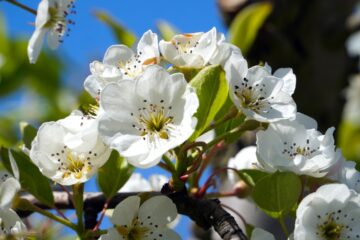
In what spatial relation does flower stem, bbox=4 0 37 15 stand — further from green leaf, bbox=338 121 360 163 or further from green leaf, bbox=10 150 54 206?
green leaf, bbox=338 121 360 163

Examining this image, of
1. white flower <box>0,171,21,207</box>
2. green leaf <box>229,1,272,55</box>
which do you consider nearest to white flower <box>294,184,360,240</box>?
white flower <box>0,171,21,207</box>

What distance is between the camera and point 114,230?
1.18 metres

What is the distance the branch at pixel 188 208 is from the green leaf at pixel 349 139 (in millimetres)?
1697

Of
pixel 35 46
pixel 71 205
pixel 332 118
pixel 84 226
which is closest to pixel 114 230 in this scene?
pixel 84 226

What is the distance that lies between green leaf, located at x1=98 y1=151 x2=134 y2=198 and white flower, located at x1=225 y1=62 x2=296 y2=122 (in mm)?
231

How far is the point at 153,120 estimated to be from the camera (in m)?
1.22

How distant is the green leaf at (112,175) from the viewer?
4.28ft

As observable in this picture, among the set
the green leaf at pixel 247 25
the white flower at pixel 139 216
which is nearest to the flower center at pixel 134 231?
the white flower at pixel 139 216

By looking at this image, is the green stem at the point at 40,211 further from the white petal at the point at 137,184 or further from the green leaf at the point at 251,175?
the white petal at the point at 137,184

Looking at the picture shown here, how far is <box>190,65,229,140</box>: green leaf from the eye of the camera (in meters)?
1.16

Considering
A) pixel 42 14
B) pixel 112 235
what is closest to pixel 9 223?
pixel 112 235

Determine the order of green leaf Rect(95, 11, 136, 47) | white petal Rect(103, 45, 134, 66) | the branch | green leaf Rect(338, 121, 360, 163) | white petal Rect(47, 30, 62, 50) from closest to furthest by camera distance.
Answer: the branch, white petal Rect(103, 45, 134, 66), white petal Rect(47, 30, 62, 50), green leaf Rect(95, 11, 136, 47), green leaf Rect(338, 121, 360, 163)

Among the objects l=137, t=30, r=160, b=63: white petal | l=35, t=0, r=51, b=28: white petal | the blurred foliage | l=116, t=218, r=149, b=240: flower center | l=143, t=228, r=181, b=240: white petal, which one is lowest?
the blurred foliage

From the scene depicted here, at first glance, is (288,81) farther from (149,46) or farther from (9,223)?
(9,223)
